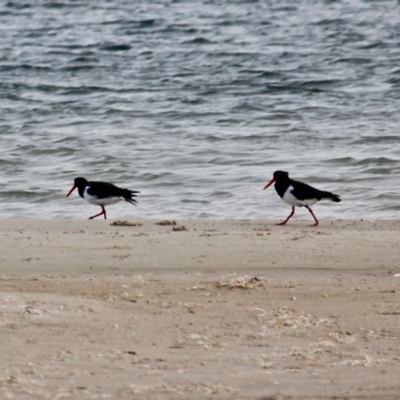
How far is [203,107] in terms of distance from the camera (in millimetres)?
17578

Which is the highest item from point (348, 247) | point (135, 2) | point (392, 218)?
point (348, 247)

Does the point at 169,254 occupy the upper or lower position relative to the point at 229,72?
upper

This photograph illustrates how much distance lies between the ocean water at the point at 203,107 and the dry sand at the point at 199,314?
2814mm

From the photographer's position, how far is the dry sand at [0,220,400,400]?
452cm

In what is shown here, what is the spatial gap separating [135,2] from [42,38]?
24.0ft

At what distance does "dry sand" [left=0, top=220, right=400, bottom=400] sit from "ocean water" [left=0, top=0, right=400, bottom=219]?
2.81m

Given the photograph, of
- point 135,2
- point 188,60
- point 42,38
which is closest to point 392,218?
point 188,60

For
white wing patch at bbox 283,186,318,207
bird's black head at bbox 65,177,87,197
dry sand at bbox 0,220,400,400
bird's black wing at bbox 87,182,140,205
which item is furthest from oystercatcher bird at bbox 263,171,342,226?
bird's black head at bbox 65,177,87,197

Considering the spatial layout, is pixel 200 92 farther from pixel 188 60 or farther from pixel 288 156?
pixel 288 156

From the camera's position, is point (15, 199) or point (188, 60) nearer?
point (15, 199)

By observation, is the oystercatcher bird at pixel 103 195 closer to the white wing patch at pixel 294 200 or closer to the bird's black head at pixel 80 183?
the bird's black head at pixel 80 183

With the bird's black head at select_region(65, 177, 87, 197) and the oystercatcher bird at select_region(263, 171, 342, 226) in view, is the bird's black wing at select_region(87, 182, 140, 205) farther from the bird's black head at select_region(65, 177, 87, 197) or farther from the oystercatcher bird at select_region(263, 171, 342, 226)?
the oystercatcher bird at select_region(263, 171, 342, 226)

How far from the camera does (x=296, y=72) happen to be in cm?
2080

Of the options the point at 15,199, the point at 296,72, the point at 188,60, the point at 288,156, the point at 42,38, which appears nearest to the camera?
the point at 15,199
